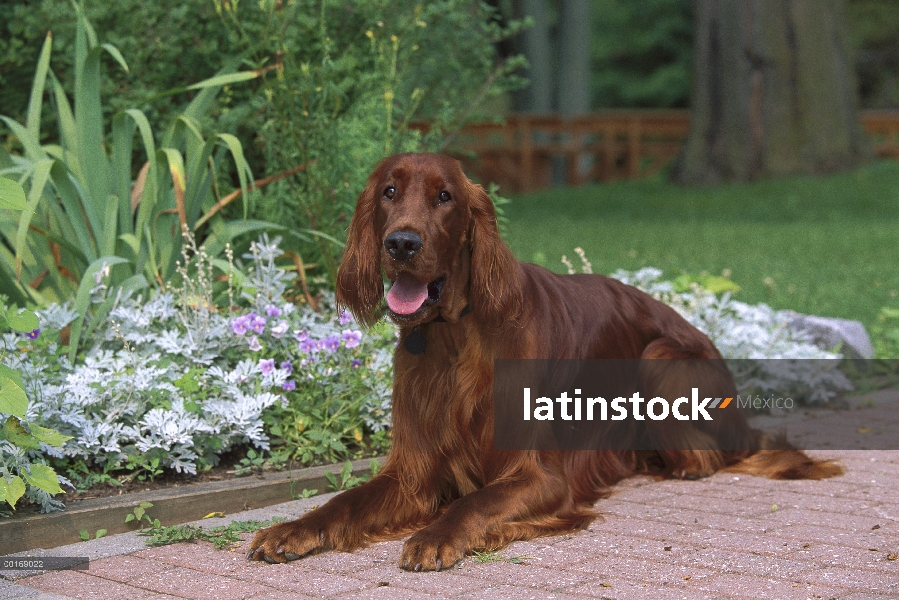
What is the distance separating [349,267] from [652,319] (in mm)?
1438

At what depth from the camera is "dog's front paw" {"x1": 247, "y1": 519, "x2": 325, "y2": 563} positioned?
3.44 metres

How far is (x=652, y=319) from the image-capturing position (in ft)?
15.4

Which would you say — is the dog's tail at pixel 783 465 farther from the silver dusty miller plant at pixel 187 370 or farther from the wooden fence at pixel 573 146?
the wooden fence at pixel 573 146

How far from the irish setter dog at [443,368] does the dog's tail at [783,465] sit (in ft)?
2.74

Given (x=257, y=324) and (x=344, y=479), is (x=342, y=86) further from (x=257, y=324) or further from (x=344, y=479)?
(x=344, y=479)

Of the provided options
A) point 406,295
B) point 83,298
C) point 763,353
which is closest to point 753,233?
point 763,353

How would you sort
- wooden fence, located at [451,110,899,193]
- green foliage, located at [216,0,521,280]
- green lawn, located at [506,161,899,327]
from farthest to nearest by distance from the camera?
wooden fence, located at [451,110,899,193] → green lawn, located at [506,161,899,327] → green foliage, located at [216,0,521,280]

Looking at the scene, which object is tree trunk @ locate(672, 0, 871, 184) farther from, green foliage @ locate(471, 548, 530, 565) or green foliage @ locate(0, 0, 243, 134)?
green foliage @ locate(471, 548, 530, 565)

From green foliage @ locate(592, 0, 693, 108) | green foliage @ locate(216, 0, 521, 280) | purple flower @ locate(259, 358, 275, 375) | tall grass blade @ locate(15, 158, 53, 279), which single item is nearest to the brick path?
purple flower @ locate(259, 358, 275, 375)

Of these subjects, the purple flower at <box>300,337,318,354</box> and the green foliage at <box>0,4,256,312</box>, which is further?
Result: the green foliage at <box>0,4,256,312</box>

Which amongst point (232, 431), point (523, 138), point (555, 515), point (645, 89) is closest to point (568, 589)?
point (555, 515)

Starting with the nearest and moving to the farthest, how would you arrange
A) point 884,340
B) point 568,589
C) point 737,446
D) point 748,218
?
point 568,589 → point 737,446 → point 884,340 → point 748,218

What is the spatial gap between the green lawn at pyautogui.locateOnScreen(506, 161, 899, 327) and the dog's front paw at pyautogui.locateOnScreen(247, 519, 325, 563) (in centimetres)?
319

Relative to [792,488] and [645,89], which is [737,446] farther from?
[645,89]
